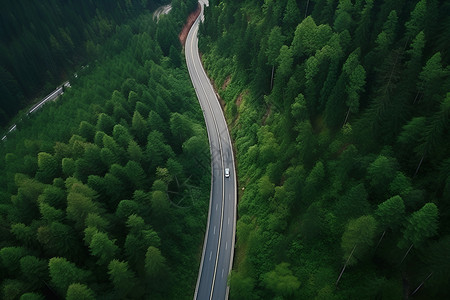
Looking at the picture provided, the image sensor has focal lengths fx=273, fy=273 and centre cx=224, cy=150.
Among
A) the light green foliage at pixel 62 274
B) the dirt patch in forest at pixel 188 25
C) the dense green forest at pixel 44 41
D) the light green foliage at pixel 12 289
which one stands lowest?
the light green foliage at pixel 62 274

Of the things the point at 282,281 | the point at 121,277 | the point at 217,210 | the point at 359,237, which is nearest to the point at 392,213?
the point at 359,237

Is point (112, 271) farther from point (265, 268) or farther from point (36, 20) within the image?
point (36, 20)

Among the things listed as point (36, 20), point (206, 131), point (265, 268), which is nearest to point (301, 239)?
point (265, 268)

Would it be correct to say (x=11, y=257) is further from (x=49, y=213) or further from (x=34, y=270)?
(x=49, y=213)

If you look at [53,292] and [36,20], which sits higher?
[36,20]

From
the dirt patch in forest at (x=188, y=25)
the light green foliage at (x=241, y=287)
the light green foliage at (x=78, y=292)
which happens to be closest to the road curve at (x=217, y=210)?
the light green foliage at (x=241, y=287)

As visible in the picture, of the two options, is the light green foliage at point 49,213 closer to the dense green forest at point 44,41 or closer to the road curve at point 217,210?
the road curve at point 217,210

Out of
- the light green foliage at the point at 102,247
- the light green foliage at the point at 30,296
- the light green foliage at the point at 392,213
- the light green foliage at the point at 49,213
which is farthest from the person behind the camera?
the light green foliage at the point at 49,213
